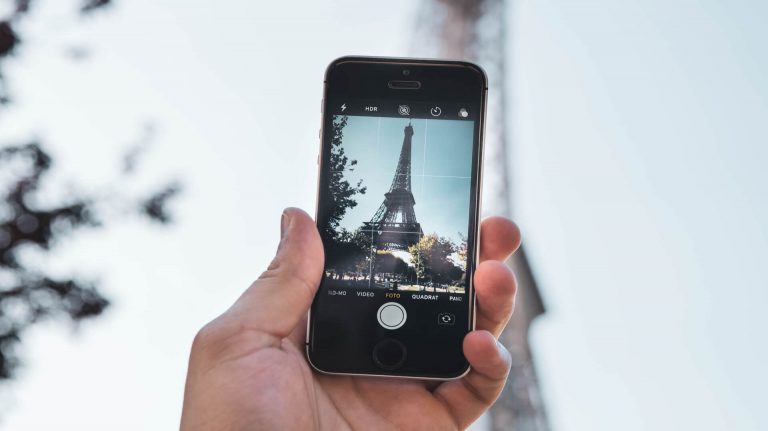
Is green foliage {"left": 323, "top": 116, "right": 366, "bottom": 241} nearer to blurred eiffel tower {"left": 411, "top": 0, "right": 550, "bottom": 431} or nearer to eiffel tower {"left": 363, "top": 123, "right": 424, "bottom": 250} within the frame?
eiffel tower {"left": 363, "top": 123, "right": 424, "bottom": 250}

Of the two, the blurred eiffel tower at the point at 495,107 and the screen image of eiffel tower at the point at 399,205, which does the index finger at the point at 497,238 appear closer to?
the screen image of eiffel tower at the point at 399,205

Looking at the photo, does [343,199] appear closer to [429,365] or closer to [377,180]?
[377,180]

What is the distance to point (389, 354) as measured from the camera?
0.76 metres

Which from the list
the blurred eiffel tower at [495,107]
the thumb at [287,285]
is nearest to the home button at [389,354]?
the thumb at [287,285]

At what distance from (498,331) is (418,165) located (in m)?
0.26

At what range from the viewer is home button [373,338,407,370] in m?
0.75

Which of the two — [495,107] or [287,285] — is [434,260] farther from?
[495,107]

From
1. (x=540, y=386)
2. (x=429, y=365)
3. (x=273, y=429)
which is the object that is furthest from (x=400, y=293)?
(x=540, y=386)

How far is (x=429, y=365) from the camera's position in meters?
0.76

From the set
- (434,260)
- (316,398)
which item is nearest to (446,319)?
(434,260)

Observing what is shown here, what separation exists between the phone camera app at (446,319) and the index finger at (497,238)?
0.10 metres

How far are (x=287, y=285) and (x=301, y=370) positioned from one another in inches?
4.2

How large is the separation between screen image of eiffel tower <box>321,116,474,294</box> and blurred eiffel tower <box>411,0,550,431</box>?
1.11 m

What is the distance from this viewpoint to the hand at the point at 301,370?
2.16 feet
